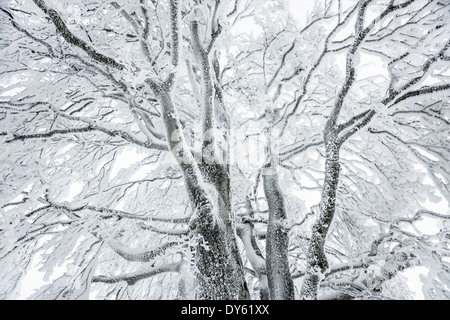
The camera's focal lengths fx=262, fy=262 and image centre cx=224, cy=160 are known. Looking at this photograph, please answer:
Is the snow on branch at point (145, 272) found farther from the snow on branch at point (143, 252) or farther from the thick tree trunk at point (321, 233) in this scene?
the thick tree trunk at point (321, 233)

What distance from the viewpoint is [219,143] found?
3.43m

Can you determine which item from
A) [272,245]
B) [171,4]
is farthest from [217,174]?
[171,4]

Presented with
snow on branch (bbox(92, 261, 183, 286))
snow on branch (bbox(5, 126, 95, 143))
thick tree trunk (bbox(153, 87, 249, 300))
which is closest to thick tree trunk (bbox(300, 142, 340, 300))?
thick tree trunk (bbox(153, 87, 249, 300))

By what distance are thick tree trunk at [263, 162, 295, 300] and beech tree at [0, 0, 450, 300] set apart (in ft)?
0.05

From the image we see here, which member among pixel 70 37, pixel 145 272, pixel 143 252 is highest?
pixel 70 37

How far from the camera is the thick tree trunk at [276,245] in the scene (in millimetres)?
2793

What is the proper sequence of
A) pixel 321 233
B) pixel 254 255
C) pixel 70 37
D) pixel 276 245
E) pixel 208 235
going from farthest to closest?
pixel 254 255 < pixel 276 245 < pixel 321 233 < pixel 208 235 < pixel 70 37

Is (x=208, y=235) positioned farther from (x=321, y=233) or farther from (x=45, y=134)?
(x=45, y=134)

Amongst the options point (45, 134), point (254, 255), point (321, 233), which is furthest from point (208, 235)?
point (45, 134)

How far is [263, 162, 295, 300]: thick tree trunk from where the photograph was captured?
110 inches

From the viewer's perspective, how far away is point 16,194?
2594 mm

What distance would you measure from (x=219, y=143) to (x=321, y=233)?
161 cm

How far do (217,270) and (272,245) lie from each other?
795 millimetres

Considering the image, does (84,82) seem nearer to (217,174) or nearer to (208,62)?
(208,62)
